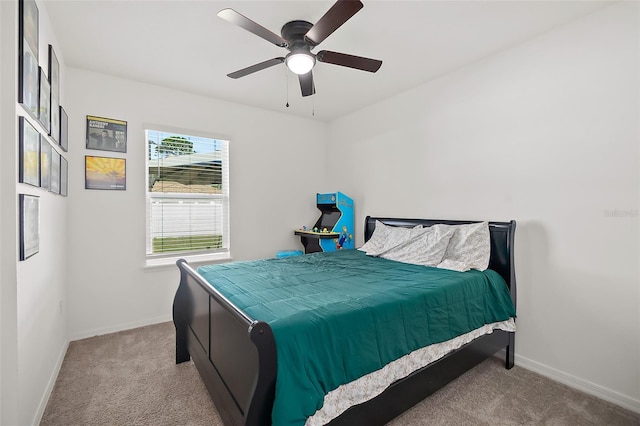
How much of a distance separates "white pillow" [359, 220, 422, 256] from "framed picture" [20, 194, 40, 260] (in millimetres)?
2707

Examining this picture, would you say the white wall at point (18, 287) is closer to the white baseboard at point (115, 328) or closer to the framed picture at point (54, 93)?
the framed picture at point (54, 93)

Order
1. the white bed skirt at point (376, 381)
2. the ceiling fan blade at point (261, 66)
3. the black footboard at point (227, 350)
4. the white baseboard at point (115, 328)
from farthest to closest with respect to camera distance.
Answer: the white baseboard at point (115, 328)
the ceiling fan blade at point (261, 66)
the white bed skirt at point (376, 381)
the black footboard at point (227, 350)

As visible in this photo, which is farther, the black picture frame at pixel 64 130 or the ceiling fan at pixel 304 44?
the black picture frame at pixel 64 130

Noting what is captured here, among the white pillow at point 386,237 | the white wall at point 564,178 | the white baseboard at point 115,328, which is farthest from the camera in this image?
the white pillow at point 386,237

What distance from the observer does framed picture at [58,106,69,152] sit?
2.65 metres

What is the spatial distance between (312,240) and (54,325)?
2.90m

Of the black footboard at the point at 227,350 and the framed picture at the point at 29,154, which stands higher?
the framed picture at the point at 29,154

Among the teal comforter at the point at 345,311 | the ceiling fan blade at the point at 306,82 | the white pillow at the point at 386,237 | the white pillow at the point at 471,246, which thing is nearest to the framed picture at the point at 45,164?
the teal comforter at the point at 345,311

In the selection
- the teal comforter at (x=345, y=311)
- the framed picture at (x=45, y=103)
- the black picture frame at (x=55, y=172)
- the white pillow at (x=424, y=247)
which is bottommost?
the teal comforter at (x=345, y=311)

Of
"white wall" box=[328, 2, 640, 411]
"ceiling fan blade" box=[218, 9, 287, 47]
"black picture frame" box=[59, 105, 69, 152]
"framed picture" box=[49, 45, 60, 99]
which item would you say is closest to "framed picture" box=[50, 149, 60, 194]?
"black picture frame" box=[59, 105, 69, 152]

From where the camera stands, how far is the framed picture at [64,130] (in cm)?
265

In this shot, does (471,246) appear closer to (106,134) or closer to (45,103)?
(45,103)

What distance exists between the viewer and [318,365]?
1418mm

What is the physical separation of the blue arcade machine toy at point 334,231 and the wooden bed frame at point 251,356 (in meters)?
1.95
